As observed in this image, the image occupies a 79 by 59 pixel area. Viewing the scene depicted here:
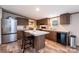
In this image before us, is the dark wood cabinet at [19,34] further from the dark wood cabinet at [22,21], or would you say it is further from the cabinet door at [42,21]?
the cabinet door at [42,21]

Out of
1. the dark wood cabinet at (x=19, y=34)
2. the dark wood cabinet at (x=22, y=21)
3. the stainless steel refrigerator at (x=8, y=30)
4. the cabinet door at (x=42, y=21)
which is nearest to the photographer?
the dark wood cabinet at (x=22, y=21)

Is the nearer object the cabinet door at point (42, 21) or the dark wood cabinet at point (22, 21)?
the dark wood cabinet at point (22, 21)

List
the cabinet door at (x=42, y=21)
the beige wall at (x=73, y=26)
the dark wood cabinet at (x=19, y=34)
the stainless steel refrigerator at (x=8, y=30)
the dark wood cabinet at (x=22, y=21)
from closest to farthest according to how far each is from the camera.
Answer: the dark wood cabinet at (x=22, y=21)
the cabinet door at (x=42, y=21)
the dark wood cabinet at (x=19, y=34)
the beige wall at (x=73, y=26)
the stainless steel refrigerator at (x=8, y=30)

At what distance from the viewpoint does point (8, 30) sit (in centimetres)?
398

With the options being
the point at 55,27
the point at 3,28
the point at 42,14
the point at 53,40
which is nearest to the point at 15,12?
the point at 42,14

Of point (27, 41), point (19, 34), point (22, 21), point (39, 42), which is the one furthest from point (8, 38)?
point (39, 42)

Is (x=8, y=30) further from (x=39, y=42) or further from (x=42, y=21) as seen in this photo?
(x=42, y=21)

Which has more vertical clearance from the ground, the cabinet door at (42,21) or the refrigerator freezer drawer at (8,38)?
the cabinet door at (42,21)

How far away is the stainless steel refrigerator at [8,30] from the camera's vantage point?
3777 millimetres

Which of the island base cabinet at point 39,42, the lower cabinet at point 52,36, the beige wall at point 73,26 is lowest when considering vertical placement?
the island base cabinet at point 39,42

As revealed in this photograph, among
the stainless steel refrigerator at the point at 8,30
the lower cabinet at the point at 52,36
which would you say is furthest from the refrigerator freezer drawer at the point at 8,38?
the lower cabinet at the point at 52,36

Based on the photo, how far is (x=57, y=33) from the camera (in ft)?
13.3
